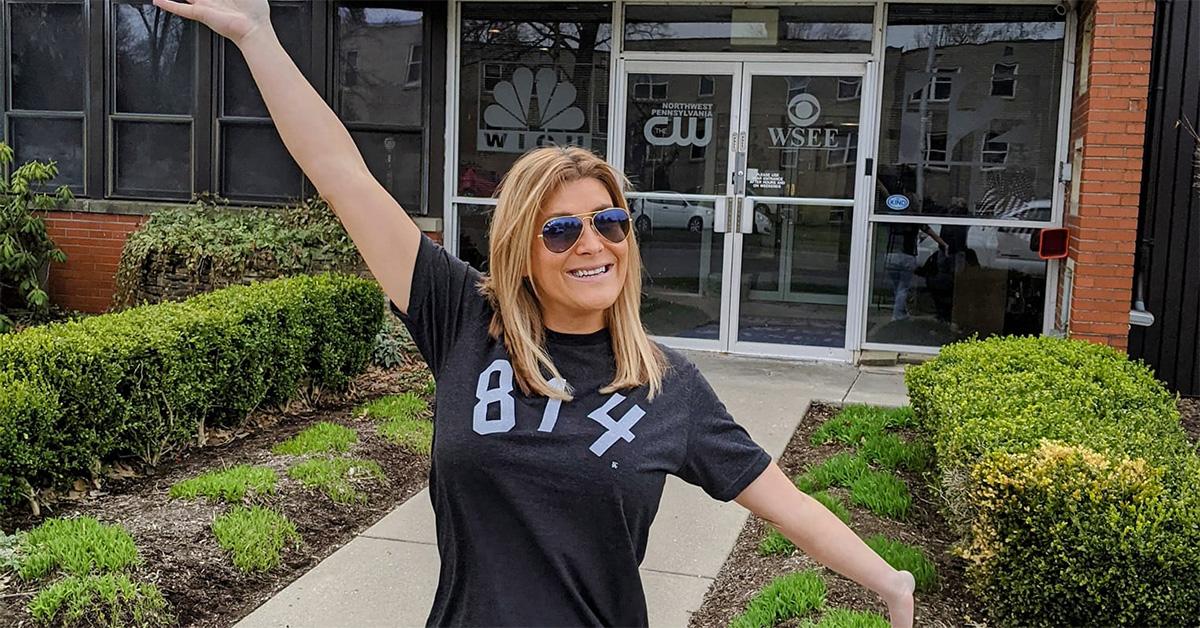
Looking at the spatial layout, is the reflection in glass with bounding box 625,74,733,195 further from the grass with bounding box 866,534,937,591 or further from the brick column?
the grass with bounding box 866,534,937,591

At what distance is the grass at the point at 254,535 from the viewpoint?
14.3 feet

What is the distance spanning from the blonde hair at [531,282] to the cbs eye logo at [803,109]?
6766mm

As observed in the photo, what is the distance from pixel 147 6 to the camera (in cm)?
978

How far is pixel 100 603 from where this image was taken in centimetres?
374

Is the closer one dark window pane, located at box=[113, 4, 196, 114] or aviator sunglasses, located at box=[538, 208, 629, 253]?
aviator sunglasses, located at box=[538, 208, 629, 253]

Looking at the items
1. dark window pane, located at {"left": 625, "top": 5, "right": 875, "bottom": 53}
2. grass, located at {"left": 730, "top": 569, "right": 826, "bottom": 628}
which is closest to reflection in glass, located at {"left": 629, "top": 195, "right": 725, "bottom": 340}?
dark window pane, located at {"left": 625, "top": 5, "right": 875, "bottom": 53}

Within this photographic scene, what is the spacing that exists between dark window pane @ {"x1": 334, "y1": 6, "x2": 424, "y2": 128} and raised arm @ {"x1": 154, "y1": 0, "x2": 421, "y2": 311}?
7296 mm

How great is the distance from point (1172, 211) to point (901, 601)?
656 cm

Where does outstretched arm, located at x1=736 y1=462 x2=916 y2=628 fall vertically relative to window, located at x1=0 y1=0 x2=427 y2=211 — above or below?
below

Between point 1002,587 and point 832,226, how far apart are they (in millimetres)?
5411

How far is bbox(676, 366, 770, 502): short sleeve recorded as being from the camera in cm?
216

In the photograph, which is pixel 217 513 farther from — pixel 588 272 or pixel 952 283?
pixel 952 283

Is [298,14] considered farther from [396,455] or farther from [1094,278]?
[1094,278]

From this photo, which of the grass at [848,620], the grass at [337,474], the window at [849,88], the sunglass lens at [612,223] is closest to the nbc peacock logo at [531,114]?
the window at [849,88]
